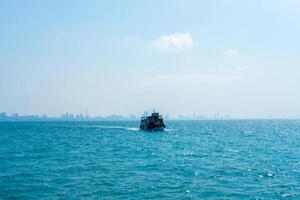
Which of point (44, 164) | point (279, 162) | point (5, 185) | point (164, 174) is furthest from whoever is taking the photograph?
point (279, 162)

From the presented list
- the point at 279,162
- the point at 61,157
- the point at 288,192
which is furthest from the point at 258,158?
the point at 61,157

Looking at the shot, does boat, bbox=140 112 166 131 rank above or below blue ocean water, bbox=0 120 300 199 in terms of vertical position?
above

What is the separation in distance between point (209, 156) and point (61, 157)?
2347 cm

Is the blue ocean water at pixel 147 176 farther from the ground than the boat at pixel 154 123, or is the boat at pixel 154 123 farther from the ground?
the boat at pixel 154 123

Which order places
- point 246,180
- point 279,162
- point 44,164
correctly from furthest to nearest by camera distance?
point 279,162 → point 44,164 → point 246,180

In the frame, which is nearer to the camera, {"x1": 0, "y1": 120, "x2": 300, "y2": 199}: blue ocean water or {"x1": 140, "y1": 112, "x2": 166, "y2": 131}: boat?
{"x1": 0, "y1": 120, "x2": 300, "y2": 199}: blue ocean water

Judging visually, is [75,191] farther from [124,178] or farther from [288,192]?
[288,192]

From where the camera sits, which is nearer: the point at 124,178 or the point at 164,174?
the point at 124,178

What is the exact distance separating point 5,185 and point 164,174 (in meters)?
16.9

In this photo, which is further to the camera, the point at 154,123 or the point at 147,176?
the point at 154,123

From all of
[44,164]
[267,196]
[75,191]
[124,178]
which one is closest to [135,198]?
[75,191]

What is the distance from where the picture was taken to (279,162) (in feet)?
184

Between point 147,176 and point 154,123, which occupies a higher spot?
point 154,123

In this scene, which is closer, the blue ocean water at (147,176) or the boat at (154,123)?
the blue ocean water at (147,176)
